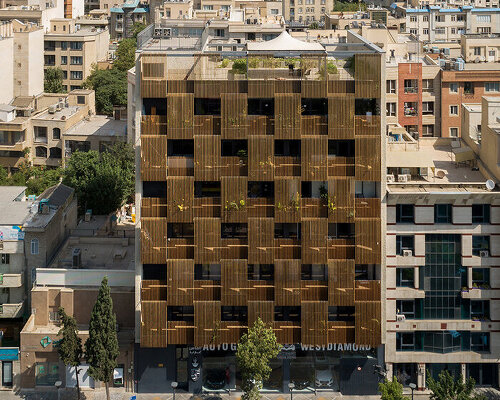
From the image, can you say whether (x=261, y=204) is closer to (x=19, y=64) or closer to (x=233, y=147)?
(x=233, y=147)

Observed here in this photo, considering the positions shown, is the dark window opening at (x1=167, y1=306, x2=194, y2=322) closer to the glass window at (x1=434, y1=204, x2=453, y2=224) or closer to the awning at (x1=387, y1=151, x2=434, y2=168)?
the awning at (x1=387, y1=151, x2=434, y2=168)

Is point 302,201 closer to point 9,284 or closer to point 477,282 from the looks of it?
point 477,282

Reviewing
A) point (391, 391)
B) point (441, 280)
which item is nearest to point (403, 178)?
point (441, 280)

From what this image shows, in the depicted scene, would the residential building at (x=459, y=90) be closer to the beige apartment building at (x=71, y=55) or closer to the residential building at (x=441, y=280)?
the residential building at (x=441, y=280)

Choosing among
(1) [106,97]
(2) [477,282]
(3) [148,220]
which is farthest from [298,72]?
(1) [106,97]

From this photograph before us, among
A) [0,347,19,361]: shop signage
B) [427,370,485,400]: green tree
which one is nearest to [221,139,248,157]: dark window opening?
[427,370,485,400]: green tree

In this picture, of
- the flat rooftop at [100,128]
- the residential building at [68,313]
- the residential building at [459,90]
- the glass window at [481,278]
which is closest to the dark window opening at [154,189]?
the residential building at [68,313]
